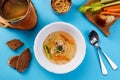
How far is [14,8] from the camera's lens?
3.74 ft

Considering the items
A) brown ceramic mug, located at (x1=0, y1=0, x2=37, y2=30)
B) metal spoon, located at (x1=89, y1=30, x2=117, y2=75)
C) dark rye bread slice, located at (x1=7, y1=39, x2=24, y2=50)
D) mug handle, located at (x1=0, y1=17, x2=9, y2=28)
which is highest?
brown ceramic mug, located at (x1=0, y1=0, x2=37, y2=30)

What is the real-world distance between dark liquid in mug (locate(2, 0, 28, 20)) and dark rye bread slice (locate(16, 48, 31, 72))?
0.13 metres

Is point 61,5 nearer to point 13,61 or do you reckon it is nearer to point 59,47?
point 59,47

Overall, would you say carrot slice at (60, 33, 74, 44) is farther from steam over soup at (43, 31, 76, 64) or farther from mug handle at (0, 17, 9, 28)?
mug handle at (0, 17, 9, 28)

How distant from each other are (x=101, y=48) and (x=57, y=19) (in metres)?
0.18

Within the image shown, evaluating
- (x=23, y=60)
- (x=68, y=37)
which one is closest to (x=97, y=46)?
(x=68, y=37)

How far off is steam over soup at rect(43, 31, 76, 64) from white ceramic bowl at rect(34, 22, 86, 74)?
15 mm

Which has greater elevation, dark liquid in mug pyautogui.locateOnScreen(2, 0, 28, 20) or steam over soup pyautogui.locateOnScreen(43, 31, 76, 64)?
dark liquid in mug pyautogui.locateOnScreen(2, 0, 28, 20)

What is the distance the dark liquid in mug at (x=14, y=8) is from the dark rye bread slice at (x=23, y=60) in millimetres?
128

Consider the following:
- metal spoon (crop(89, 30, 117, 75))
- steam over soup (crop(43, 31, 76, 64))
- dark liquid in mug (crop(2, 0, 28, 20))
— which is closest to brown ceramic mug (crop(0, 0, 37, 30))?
dark liquid in mug (crop(2, 0, 28, 20))

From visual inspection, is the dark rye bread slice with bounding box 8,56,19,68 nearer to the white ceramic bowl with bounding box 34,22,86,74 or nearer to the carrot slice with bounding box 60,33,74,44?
the white ceramic bowl with bounding box 34,22,86,74

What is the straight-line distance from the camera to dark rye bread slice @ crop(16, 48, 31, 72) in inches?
46.4

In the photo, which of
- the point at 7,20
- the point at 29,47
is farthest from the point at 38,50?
the point at 7,20

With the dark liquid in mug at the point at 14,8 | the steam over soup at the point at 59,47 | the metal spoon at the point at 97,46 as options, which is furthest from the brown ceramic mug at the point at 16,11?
the metal spoon at the point at 97,46
